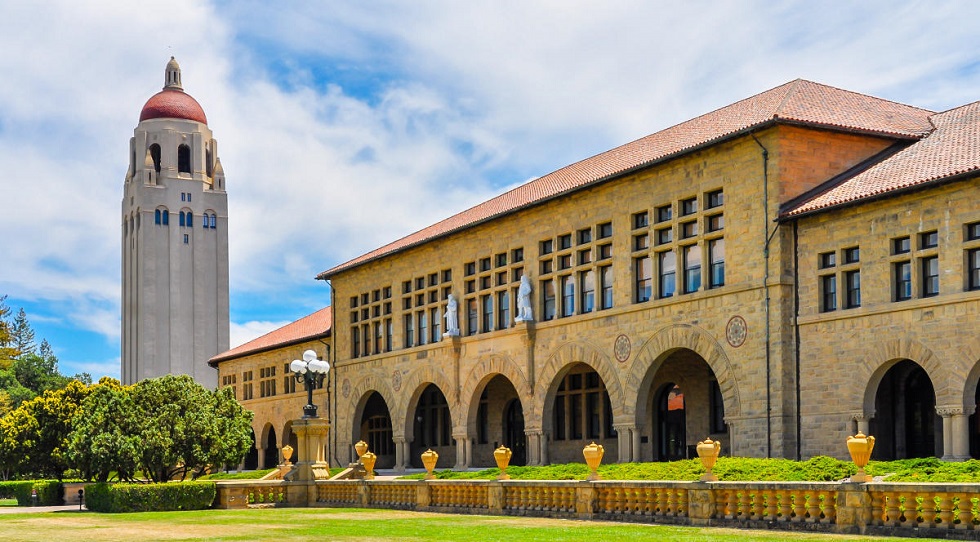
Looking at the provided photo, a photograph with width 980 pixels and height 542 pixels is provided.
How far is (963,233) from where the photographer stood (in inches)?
1171

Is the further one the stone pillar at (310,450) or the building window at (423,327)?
the building window at (423,327)

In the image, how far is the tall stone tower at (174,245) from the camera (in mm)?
120312

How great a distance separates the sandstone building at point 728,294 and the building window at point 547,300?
0.08 meters

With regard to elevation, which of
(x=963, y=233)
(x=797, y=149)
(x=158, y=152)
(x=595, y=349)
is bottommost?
(x=595, y=349)

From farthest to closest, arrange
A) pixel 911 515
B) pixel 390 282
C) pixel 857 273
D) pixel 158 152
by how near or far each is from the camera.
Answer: pixel 158 152 < pixel 390 282 < pixel 857 273 < pixel 911 515

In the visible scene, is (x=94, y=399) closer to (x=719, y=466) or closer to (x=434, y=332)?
(x=434, y=332)

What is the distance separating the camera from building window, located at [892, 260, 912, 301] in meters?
31.2

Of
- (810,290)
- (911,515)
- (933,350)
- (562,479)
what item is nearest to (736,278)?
(810,290)

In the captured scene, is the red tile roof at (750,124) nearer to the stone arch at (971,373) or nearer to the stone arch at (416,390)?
Result: the stone arch at (416,390)

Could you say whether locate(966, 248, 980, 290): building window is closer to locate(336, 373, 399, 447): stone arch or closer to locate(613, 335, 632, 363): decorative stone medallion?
locate(613, 335, 632, 363): decorative stone medallion

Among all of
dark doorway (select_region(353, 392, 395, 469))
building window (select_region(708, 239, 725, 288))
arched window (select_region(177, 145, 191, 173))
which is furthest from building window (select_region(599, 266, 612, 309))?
arched window (select_region(177, 145, 191, 173))

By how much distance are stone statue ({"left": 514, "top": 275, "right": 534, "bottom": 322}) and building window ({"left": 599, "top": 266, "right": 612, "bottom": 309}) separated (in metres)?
3.90

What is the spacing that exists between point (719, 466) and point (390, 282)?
102 feet

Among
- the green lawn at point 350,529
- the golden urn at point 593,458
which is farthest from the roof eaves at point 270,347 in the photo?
the golden urn at point 593,458
